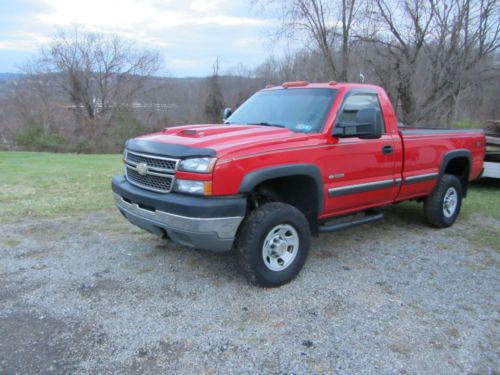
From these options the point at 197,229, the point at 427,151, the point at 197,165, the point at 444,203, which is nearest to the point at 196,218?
the point at 197,229

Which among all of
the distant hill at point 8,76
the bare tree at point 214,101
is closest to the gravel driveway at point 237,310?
the bare tree at point 214,101

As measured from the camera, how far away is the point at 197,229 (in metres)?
3.46

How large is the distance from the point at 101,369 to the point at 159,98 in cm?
4211

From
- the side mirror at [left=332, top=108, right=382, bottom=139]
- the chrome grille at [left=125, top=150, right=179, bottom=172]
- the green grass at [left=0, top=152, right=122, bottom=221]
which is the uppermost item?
the side mirror at [left=332, top=108, right=382, bottom=139]

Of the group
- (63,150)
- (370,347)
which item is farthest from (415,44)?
(63,150)

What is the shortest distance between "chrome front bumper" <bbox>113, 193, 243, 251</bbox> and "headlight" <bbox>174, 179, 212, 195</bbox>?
22 centimetres

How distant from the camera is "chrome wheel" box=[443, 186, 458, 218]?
6051 mm

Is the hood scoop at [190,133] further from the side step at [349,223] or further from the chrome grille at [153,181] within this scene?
the side step at [349,223]

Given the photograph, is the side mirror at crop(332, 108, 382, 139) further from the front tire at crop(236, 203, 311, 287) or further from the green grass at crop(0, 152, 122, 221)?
the green grass at crop(0, 152, 122, 221)

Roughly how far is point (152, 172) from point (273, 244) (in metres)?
1.29

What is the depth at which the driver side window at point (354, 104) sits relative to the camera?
14.9 ft

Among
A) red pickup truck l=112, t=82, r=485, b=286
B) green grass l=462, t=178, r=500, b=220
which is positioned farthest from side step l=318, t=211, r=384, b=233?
green grass l=462, t=178, r=500, b=220

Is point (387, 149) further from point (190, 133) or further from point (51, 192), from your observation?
point (51, 192)

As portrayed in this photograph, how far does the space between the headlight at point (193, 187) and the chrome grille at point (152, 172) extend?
95 mm
